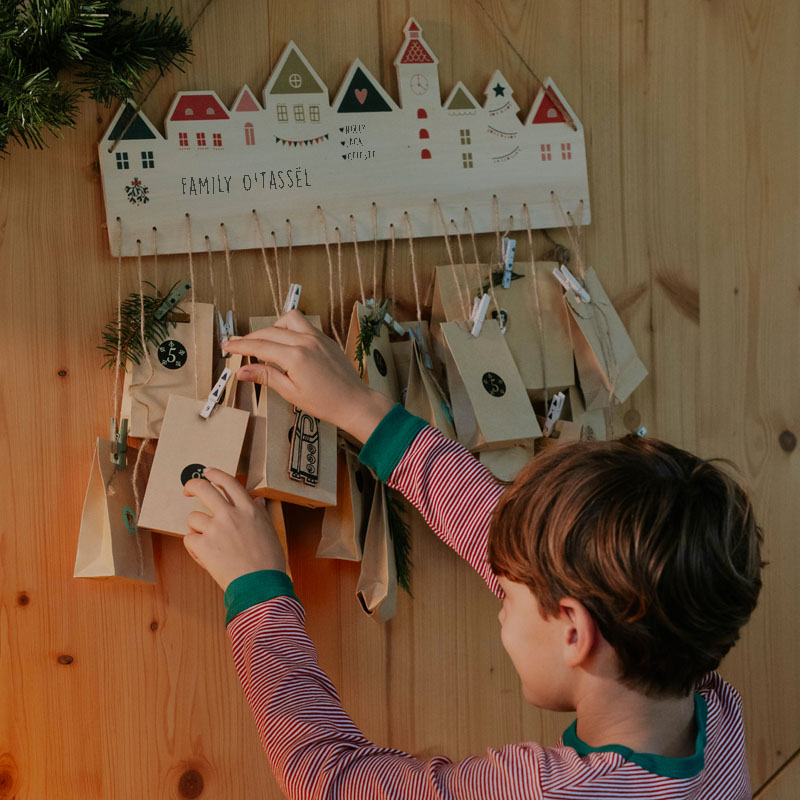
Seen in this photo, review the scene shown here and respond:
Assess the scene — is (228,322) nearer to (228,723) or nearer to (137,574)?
(137,574)

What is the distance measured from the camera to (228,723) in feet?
3.31

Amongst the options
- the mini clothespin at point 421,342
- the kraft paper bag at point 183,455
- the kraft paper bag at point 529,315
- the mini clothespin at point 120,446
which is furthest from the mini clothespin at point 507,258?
the mini clothespin at point 120,446

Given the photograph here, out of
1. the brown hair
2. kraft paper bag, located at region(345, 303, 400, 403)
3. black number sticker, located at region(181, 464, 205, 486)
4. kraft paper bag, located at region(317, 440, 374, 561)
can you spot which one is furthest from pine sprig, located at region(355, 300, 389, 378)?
the brown hair

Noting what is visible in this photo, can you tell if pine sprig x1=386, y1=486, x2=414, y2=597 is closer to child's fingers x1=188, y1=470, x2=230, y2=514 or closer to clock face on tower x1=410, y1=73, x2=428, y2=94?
child's fingers x1=188, y1=470, x2=230, y2=514

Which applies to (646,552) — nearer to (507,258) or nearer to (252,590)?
(252,590)

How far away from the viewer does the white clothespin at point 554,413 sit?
3.40 feet

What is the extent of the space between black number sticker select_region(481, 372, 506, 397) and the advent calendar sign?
0.62ft

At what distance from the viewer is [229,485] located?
867mm

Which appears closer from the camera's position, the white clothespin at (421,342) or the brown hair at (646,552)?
the brown hair at (646,552)

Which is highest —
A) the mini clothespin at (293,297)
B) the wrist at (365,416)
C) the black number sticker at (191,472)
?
the mini clothespin at (293,297)

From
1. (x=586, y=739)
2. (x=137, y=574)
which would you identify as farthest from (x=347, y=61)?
(x=586, y=739)

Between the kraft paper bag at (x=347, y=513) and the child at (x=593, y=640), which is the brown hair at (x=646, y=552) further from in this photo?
the kraft paper bag at (x=347, y=513)

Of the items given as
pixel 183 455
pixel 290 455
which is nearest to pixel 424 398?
pixel 290 455

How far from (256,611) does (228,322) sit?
0.34 m
